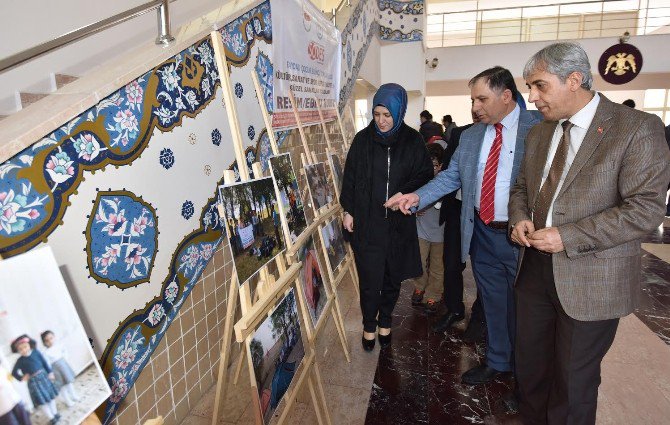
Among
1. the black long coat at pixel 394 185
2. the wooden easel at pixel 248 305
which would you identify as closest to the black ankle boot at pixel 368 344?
the black long coat at pixel 394 185

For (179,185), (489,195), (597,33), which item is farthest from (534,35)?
(179,185)

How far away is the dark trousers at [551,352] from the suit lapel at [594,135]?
0.36 metres

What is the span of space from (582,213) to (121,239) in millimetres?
1613

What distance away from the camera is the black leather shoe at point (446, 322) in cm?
279

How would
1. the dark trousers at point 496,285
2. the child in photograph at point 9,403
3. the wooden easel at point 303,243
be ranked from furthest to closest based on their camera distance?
the dark trousers at point 496,285 < the wooden easel at point 303,243 < the child in photograph at point 9,403

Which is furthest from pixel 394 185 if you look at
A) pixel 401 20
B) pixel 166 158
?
pixel 401 20

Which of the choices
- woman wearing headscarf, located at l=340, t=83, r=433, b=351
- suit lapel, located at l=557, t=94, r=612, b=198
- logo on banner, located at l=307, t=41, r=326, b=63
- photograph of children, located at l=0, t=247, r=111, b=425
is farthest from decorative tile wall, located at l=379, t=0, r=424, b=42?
photograph of children, located at l=0, t=247, r=111, b=425

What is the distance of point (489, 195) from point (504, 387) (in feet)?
3.55

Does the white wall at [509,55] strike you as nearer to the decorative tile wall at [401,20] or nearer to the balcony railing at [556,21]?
the decorative tile wall at [401,20]

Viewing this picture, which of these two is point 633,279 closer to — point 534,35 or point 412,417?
point 412,417

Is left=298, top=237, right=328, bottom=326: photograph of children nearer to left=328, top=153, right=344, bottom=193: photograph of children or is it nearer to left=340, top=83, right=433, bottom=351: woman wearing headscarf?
left=340, top=83, right=433, bottom=351: woman wearing headscarf

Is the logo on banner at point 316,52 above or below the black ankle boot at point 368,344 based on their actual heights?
above

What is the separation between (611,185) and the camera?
131 cm

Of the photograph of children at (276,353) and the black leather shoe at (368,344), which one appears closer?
the photograph of children at (276,353)
